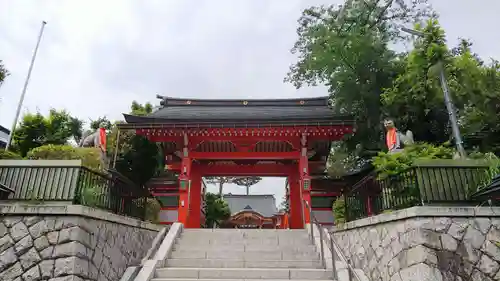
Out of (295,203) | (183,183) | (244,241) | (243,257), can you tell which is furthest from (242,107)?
(243,257)

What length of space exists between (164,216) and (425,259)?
365 inches

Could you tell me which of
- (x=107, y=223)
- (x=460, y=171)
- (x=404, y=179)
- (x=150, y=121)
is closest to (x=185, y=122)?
(x=150, y=121)

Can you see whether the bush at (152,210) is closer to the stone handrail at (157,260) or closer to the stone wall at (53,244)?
the stone handrail at (157,260)

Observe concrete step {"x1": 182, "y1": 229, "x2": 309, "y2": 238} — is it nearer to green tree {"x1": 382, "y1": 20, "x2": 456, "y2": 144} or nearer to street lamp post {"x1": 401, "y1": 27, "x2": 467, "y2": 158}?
street lamp post {"x1": 401, "y1": 27, "x2": 467, "y2": 158}

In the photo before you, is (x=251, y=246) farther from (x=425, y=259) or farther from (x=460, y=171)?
(x=460, y=171)

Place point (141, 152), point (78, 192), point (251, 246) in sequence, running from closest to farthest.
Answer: point (78, 192)
point (251, 246)
point (141, 152)

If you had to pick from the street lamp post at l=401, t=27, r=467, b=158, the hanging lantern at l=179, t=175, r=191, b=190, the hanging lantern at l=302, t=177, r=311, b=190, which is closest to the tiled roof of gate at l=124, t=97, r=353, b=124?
the hanging lantern at l=179, t=175, r=191, b=190

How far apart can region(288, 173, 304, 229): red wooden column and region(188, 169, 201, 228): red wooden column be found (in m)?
3.35

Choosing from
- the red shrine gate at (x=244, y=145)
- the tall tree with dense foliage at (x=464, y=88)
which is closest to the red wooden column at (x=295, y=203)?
the red shrine gate at (x=244, y=145)

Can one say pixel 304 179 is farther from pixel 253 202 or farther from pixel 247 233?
pixel 253 202

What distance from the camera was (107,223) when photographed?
595 cm

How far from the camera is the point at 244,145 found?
11234 mm

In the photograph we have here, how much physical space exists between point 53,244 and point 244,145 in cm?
690

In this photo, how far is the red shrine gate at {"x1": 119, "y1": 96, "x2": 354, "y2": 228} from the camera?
10.1 metres
